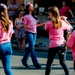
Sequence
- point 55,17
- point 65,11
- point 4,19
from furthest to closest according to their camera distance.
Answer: point 65,11 < point 55,17 < point 4,19

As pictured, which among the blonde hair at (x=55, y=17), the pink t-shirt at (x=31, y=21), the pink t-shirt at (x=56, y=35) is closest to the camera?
the blonde hair at (x=55, y=17)

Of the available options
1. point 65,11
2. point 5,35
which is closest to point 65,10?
point 65,11

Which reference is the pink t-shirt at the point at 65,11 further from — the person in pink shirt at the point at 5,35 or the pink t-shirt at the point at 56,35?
the person in pink shirt at the point at 5,35

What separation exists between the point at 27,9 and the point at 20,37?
4106mm

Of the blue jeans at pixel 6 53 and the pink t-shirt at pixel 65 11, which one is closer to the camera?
the blue jeans at pixel 6 53

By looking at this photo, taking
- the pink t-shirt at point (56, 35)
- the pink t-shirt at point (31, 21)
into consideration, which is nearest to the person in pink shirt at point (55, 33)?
the pink t-shirt at point (56, 35)

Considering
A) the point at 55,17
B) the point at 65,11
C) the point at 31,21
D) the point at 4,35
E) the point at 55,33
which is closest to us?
the point at 4,35

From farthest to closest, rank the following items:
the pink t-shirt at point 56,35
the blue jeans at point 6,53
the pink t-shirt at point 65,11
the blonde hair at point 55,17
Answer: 1. the pink t-shirt at point 65,11
2. the pink t-shirt at point 56,35
3. the blonde hair at point 55,17
4. the blue jeans at point 6,53

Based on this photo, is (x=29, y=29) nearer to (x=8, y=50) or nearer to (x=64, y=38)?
(x=64, y=38)

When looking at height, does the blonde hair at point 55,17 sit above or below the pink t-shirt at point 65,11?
above

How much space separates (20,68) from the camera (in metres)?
10.3

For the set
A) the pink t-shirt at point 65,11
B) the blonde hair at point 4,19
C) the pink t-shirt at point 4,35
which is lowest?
the pink t-shirt at point 65,11

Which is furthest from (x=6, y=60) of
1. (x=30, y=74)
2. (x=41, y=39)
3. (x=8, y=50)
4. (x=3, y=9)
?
(x=41, y=39)

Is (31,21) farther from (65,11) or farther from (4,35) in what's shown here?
(65,11)
